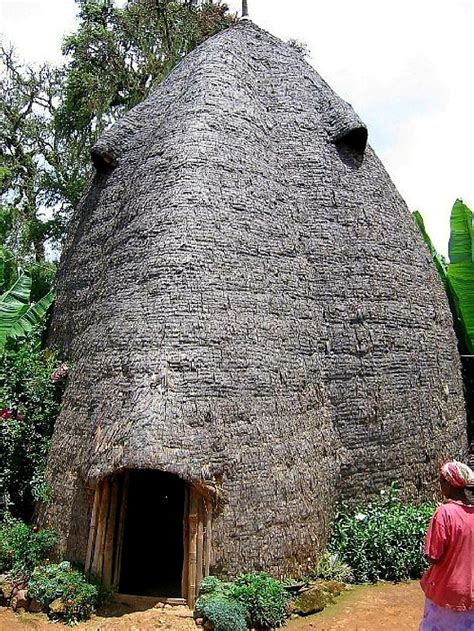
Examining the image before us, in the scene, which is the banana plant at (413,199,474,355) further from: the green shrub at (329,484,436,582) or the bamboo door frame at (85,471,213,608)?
the bamboo door frame at (85,471,213,608)

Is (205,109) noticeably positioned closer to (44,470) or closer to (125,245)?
(125,245)

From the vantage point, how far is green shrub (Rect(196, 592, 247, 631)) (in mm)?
6145

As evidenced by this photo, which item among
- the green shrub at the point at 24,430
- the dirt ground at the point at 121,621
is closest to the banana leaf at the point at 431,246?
the green shrub at the point at 24,430

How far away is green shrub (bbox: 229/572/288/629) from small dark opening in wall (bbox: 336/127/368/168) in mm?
6123

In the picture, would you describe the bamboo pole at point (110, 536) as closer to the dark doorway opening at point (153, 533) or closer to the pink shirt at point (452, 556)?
the dark doorway opening at point (153, 533)

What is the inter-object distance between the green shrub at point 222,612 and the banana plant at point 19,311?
482 centimetres

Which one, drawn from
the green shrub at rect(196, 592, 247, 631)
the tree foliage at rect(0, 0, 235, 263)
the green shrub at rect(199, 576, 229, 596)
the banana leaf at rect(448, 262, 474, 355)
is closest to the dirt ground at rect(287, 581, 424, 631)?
the green shrub at rect(196, 592, 247, 631)

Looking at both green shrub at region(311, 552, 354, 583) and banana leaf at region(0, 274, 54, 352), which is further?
banana leaf at region(0, 274, 54, 352)

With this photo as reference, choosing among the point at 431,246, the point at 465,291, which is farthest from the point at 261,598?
the point at 431,246

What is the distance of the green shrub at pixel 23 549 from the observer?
7.32 metres

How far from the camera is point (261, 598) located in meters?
6.50

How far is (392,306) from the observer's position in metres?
9.25

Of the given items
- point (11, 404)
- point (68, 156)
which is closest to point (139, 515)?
point (11, 404)

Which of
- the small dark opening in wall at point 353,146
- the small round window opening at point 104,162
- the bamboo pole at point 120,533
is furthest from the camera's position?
the small round window opening at point 104,162
